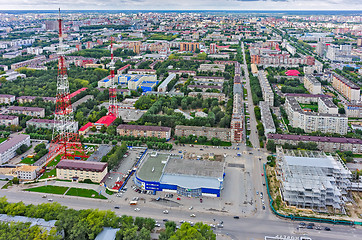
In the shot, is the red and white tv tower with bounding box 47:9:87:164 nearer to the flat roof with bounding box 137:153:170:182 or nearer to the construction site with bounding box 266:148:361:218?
the flat roof with bounding box 137:153:170:182

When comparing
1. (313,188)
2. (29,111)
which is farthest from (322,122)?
(29,111)

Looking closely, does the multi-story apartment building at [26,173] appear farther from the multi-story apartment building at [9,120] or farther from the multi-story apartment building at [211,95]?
the multi-story apartment building at [211,95]

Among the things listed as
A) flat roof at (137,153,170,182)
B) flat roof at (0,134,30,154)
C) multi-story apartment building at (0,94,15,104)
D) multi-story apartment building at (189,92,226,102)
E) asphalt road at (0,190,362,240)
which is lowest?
asphalt road at (0,190,362,240)

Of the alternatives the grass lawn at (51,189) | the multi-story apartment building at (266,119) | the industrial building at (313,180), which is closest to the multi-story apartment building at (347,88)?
the multi-story apartment building at (266,119)

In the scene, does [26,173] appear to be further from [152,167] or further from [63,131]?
[152,167]

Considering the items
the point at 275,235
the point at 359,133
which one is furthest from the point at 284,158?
the point at 359,133

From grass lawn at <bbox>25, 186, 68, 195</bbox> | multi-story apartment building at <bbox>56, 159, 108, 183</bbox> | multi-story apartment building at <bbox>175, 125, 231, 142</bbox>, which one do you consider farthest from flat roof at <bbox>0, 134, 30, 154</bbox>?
multi-story apartment building at <bbox>175, 125, 231, 142</bbox>
